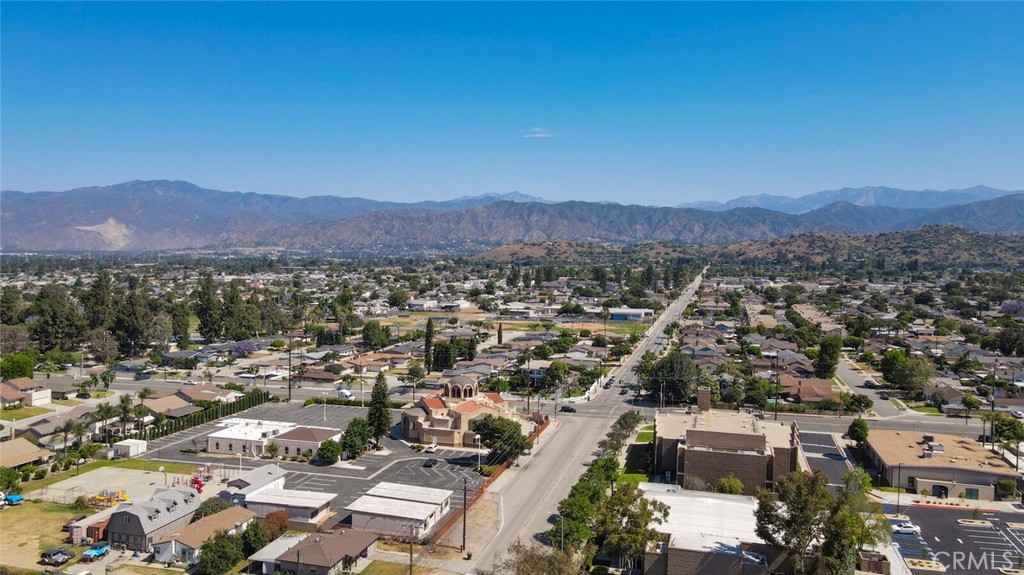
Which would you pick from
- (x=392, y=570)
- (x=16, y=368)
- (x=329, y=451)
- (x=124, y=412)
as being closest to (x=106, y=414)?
(x=124, y=412)

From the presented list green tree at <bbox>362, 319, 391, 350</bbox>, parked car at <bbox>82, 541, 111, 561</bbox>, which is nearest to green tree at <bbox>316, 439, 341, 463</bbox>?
parked car at <bbox>82, 541, 111, 561</bbox>

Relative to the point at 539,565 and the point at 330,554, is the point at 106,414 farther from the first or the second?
the point at 539,565

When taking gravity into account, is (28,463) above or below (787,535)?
below

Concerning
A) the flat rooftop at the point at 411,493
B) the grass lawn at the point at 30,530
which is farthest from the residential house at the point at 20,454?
the flat rooftop at the point at 411,493

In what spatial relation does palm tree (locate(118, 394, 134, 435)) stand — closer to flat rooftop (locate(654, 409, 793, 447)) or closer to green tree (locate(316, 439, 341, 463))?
green tree (locate(316, 439, 341, 463))

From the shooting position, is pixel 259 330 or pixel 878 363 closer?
pixel 878 363

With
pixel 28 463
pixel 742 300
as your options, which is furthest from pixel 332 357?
pixel 742 300

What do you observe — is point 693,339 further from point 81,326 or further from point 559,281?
point 559,281
